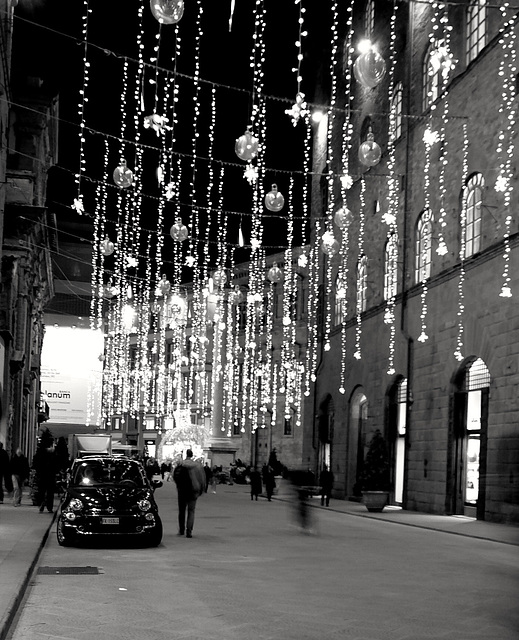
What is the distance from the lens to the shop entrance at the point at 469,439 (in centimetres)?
2559

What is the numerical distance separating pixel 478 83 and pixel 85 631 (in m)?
21.5

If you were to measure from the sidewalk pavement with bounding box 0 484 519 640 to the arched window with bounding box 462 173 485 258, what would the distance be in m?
7.42

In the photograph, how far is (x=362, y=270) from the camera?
126ft

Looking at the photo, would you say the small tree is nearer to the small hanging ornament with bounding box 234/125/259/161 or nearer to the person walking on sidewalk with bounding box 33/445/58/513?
the person walking on sidewalk with bounding box 33/445/58/513

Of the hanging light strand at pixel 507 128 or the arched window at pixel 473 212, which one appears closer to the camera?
the hanging light strand at pixel 507 128

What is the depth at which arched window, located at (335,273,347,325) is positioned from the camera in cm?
4069

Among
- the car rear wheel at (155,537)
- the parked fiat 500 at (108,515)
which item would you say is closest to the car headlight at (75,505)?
the parked fiat 500 at (108,515)

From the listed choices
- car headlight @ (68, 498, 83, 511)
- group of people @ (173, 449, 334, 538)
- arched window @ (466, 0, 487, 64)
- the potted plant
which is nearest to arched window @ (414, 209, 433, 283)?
arched window @ (466, 0, 487, 64)

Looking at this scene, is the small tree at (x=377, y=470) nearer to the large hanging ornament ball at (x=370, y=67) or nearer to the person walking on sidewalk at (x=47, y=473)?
the person walking on sidewalk at (x=47, y=473)

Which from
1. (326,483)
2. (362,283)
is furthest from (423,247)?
(326,483)

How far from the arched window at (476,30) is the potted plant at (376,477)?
473 inches

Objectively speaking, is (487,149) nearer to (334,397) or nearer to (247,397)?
(334,397)

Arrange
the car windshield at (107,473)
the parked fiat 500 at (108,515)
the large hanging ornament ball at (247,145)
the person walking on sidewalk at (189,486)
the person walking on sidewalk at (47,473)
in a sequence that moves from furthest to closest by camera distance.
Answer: the person walking on sidewalk at (47,473) → the person walking on sidewalk at (189,486) → the car windshield at (107,473) → the parked fiat 500 at (108,515) → the large hanging ornament ball at (247,145)

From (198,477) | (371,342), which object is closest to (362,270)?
(371,342)
